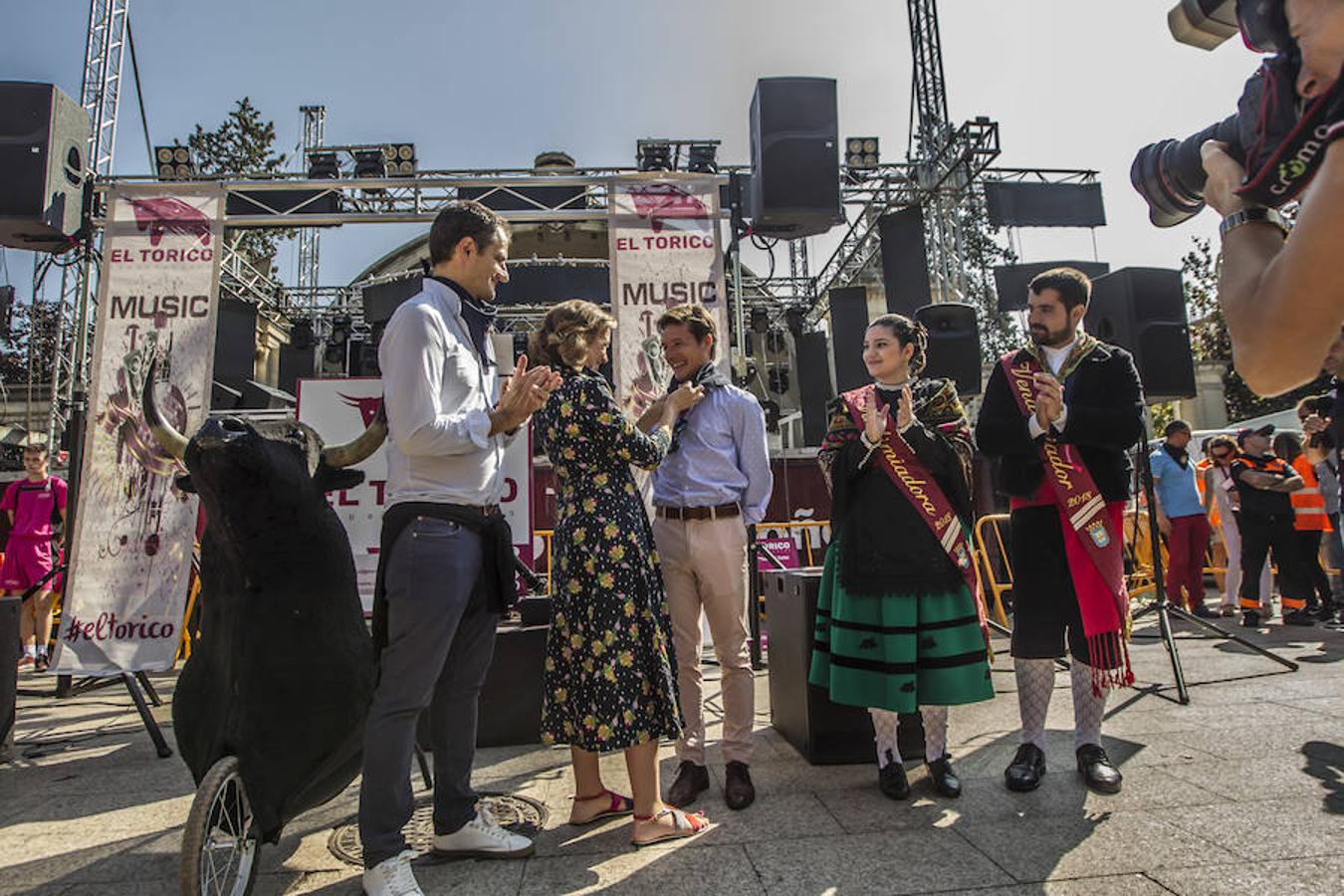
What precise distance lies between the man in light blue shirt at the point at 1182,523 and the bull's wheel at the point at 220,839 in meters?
7.63

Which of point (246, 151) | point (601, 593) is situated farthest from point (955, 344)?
point (246, 151)

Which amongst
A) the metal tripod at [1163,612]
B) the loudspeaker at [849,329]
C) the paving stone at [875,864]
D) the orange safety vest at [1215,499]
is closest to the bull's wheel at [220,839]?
the paving stone at [875,864]

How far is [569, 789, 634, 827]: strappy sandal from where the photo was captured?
8.74ft

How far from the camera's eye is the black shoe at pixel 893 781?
2.78 m

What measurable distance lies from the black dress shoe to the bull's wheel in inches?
95.2

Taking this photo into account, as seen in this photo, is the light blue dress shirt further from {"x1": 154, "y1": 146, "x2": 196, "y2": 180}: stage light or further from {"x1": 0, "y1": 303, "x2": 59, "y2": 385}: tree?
{"x1": 0, "y1": 303, "x2": 59, "y2": 385}: tree

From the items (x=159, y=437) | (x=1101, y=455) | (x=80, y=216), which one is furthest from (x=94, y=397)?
(x=1101, y=455)

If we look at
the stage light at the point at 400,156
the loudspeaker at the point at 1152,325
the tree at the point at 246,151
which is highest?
the tree at the point at 246,151

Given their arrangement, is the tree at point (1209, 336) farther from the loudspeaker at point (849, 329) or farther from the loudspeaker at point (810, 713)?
the loudspeaker at point (810, 713)

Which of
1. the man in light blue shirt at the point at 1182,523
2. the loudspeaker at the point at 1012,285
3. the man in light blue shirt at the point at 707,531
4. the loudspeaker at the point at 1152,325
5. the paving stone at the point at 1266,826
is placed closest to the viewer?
the paving stone at the point at 1266,826

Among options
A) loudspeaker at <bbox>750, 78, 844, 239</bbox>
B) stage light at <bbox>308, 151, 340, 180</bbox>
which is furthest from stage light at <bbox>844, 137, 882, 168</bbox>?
stage light at <bbox>308, 151, 340, 180</bbox>

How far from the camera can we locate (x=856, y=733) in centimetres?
329

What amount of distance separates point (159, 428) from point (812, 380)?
1469cm

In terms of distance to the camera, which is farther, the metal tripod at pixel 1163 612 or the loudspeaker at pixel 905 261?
the loudspeaker at pixel 905 261
